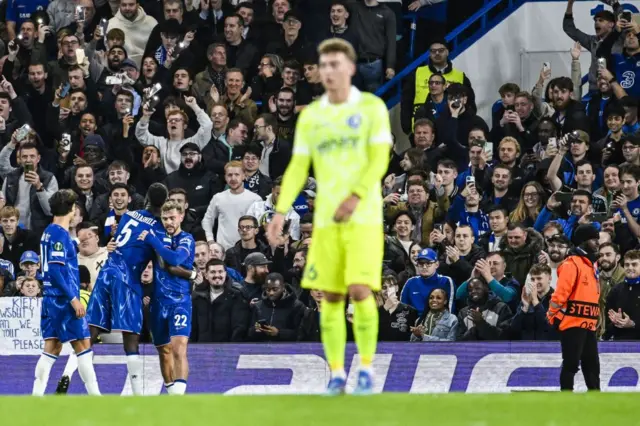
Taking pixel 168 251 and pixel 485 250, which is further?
pixel 485 250

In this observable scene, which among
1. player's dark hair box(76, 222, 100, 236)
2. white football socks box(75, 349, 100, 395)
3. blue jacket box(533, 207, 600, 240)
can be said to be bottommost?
white football socks box(75, 349, 100, 395)

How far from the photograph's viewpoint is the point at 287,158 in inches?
749

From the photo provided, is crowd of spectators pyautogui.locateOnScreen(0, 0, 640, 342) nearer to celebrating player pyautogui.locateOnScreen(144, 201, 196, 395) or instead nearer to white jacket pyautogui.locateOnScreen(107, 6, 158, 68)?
white jacket pyautogui.locateOnScreen(107, 6, 158, 68)

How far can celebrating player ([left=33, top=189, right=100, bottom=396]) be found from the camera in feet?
45.0

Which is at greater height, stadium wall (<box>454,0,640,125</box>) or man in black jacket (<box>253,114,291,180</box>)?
stadium wall (<box>454,0,640,125</box>)

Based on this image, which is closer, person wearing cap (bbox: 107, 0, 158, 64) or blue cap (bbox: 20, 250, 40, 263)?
blue cap (bbox: 20, 250, 40, 263)

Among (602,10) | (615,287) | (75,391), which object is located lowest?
(75,391)

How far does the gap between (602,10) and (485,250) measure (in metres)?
5.27

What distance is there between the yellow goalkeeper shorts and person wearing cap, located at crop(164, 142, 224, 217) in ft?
30.7

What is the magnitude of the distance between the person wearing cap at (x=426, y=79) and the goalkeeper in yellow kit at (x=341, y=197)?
10370 millimetres

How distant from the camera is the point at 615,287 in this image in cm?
1608

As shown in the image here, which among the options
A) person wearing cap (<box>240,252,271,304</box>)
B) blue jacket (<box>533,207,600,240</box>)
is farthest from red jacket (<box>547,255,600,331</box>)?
person wearing cap (<box>240,252,271,304</box>)

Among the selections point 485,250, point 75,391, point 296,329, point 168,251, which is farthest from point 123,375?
point 485,250

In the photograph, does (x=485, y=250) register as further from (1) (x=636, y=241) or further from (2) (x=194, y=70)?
(2) (x=194, y=70)
